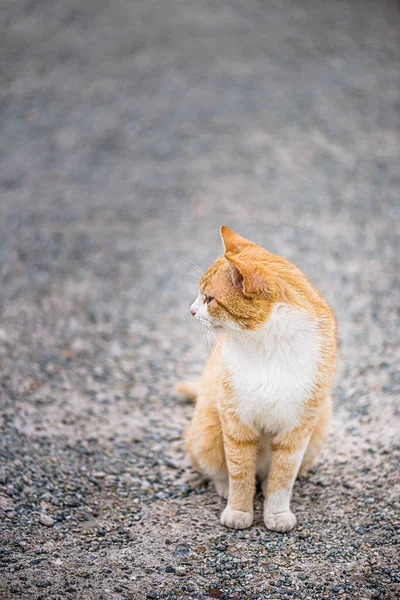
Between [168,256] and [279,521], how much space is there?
4729mm

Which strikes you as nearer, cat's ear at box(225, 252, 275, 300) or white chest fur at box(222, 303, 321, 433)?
cat's ear at box(225, 252, 275, 300)

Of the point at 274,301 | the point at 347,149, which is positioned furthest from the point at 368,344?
the point at 347,149

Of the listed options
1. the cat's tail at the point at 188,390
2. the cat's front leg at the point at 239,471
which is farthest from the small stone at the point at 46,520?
the cat's tail at the point at 188,390

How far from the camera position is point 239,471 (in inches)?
144

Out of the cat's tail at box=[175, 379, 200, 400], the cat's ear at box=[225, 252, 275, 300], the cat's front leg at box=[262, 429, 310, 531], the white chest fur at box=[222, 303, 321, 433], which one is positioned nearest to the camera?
the cat's ear at box=[225, 252, 275, 300]

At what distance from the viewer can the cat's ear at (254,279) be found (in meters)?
3.24

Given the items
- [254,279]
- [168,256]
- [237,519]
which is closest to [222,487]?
[237,519]

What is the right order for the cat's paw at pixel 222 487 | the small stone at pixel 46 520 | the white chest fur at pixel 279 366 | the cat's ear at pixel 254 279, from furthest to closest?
the cat's paw at pixel 222 487 → the small stone at pixel 46 520 → the white chest fur at pixel 279 366 → the cat's ear at pixel 254 279

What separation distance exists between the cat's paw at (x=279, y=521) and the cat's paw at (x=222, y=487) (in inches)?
16.6

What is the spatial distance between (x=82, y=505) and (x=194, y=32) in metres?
10.9

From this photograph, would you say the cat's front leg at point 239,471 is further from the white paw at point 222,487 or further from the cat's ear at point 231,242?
the cat's ear at point 231,242

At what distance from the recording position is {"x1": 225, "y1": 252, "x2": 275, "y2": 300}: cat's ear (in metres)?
3.24

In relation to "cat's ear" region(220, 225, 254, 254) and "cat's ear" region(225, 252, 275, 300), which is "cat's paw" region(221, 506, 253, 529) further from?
"cat's ear" region(220, 225, 254, 254)

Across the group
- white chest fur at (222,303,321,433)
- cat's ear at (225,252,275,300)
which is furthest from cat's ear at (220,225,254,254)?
white chest fur at (222,303,321,433)
